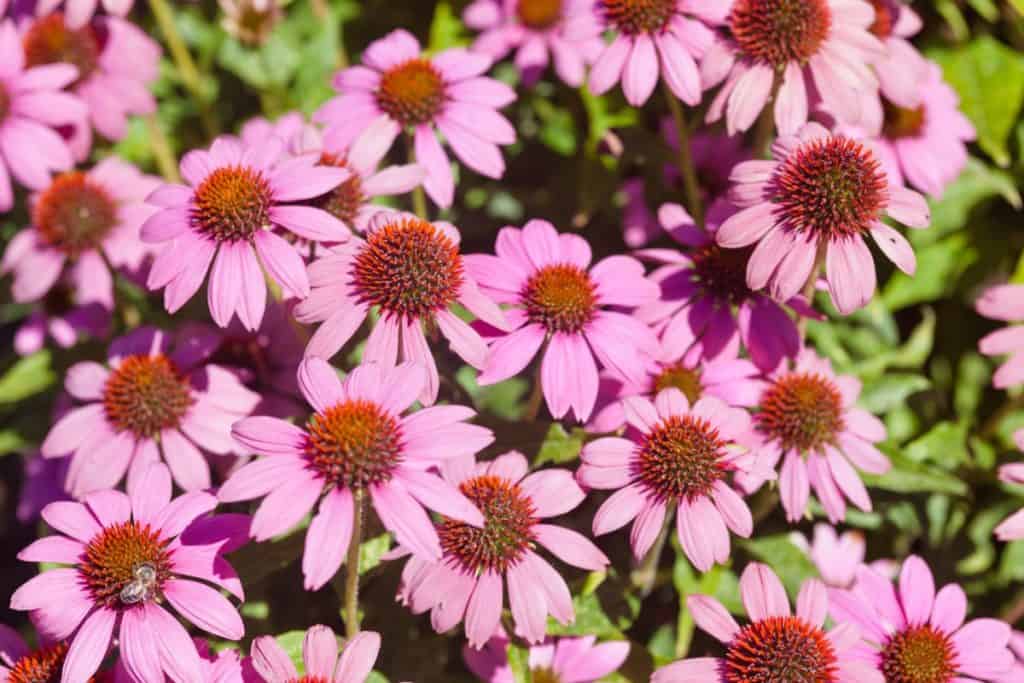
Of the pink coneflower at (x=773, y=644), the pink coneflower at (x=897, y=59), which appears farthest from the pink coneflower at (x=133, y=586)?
the pink coneflower at (x=897, y=59)

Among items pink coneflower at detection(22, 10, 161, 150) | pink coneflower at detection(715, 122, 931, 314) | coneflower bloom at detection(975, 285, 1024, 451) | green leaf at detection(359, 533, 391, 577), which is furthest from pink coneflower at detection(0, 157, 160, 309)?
coneflower bloom at detection(975, 285, 1024, 451)

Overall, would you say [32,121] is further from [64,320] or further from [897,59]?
[897,59]

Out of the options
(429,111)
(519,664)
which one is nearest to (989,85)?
(429,111)

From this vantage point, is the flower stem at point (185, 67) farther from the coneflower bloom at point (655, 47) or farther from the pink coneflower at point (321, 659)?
the pink coneflower at point (321, 659)

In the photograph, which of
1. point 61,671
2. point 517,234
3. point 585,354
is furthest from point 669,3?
point 61,671

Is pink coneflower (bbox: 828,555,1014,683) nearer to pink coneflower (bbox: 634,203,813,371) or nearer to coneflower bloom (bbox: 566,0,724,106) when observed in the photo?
pink coneflower (bbox: 634,203,813,371)

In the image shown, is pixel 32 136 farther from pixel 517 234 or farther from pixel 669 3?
pixel 669 3
